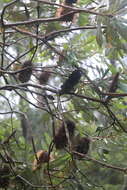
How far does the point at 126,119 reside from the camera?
1.29 metres

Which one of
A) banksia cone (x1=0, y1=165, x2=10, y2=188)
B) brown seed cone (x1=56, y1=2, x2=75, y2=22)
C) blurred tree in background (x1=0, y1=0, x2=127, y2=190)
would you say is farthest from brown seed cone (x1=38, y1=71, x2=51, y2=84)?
banksia cone (x1=0, y1=165, x2=10, y2=188)

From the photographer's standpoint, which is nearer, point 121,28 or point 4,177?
point 121,28

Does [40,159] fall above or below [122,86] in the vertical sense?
below

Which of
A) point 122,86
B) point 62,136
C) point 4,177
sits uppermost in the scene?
point 122,86

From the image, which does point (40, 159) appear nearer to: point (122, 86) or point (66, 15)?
point (122, 86)

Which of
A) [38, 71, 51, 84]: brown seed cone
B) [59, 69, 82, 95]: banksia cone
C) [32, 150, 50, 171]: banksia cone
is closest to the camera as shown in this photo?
[59, 69, 82, 95]: banksia cone

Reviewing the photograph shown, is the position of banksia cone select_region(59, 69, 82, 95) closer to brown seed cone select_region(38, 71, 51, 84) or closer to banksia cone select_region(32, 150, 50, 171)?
banksia cone select_region(32, 150, 50, 171)

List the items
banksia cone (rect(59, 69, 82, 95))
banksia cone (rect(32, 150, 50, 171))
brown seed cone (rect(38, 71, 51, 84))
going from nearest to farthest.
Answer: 1. banksia cone (rect(59, 69, 82, 95))
2. banksia cone (rect(32, 150, 50, 171))
3. brown seed cone (rect(38, 71, 51, 84))

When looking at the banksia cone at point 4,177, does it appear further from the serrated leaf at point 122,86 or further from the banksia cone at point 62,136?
the serrated leaf at point 122,86

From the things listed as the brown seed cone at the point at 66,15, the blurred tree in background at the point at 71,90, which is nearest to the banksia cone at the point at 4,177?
the blurred tree in background at the point at 71,90

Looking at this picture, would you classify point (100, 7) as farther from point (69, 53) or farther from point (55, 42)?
point (55, 42)

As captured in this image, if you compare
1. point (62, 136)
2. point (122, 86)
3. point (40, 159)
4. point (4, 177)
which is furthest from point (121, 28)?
point (4, 177)

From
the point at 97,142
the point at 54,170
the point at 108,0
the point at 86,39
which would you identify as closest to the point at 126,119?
the point at 97,142

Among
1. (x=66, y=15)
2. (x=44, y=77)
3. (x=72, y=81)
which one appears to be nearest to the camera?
(x=72, y=81)
